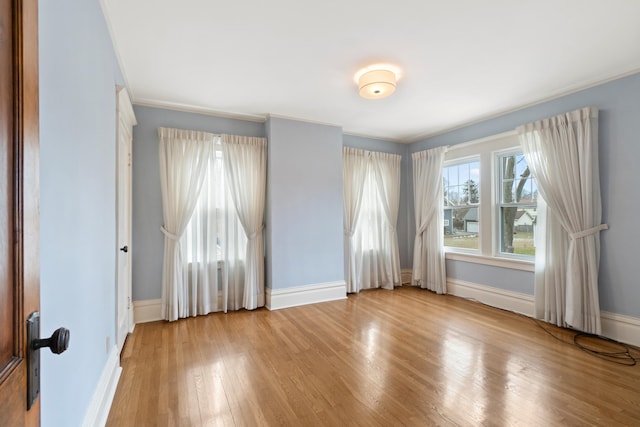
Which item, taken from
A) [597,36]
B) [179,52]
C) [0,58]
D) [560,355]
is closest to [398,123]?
[597,36]

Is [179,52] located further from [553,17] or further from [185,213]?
[553,17]

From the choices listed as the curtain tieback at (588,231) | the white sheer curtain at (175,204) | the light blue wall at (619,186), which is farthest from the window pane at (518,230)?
the white sheer curtain at (175,204)

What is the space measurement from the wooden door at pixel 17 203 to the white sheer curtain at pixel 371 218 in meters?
4.21

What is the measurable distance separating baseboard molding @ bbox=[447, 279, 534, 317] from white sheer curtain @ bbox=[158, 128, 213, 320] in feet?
13.1

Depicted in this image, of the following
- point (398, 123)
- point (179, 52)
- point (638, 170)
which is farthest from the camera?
point (398, 123)

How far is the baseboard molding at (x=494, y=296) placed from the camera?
3.69m

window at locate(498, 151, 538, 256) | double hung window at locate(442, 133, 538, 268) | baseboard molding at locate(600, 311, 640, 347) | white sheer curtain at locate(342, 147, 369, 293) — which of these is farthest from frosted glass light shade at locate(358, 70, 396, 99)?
baseboard molding at locate(600, 311, 640, 347)

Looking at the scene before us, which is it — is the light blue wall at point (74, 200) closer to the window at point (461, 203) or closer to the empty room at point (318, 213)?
the empty room at point (318, 213)

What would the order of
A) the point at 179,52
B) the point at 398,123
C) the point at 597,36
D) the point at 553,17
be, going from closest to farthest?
the point at 553,17, the point at 597,36, the point at 179,52, the point at 398,123

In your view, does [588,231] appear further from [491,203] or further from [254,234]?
[254,234]

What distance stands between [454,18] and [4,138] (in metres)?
2.55

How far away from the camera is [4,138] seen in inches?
22.3

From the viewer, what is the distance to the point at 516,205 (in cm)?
390

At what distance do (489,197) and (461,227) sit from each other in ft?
2.30
